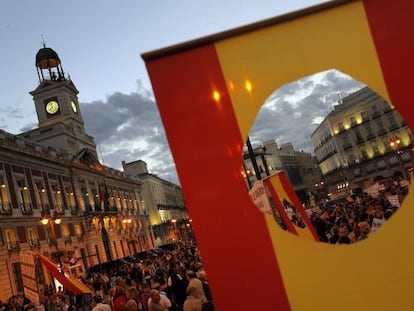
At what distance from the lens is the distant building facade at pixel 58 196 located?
1319 inches

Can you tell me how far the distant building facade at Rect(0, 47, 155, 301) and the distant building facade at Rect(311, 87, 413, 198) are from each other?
3270 centimetres

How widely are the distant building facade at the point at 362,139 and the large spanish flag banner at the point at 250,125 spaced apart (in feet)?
222

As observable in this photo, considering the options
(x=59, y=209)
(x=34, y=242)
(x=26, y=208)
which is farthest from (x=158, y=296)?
(x=59, y=209)

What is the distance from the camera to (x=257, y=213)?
3824 mm

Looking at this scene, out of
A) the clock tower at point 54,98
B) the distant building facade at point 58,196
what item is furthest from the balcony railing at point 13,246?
the clock tower at point 54,98

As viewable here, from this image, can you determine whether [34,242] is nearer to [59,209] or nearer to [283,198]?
[59,209]

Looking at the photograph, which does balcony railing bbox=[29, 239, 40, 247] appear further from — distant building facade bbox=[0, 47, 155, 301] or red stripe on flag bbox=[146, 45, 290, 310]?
red stripe on flag bbox=[146, 45, 290, 310]

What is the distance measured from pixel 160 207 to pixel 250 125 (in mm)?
86957

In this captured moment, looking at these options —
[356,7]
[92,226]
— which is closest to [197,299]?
[356,7]

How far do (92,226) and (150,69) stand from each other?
153ft

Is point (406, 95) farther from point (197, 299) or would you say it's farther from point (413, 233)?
point (197, 299)

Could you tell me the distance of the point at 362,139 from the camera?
7644 centimetres

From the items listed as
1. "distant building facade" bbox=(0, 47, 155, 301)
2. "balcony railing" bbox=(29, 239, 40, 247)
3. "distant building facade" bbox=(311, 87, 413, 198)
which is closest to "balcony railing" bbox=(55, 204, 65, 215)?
"distant building facade" bbox=(0, 47, 155, 301)

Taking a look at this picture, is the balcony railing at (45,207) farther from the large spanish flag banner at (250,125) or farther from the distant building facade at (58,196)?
the large spanish flag banner at (250,125)
